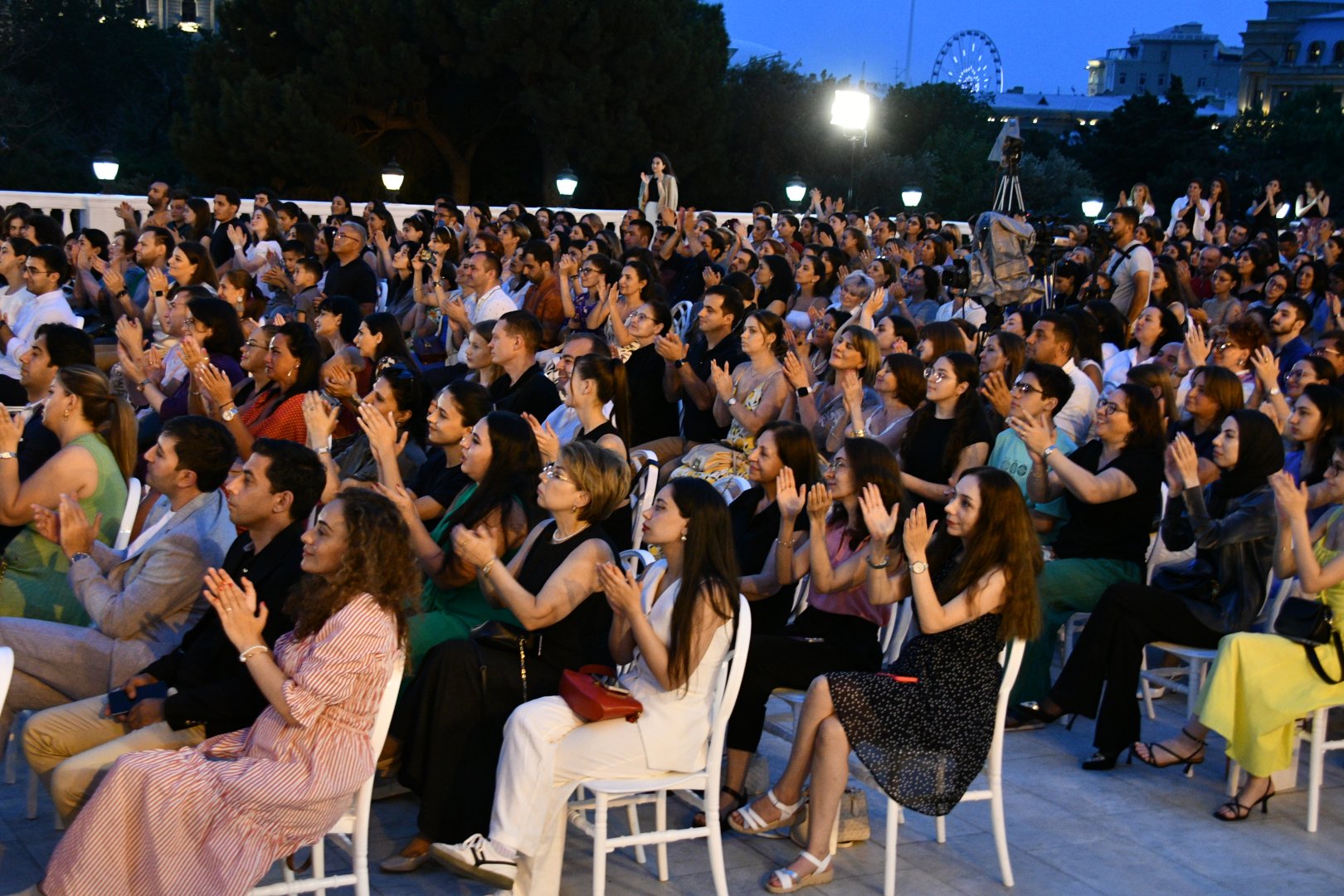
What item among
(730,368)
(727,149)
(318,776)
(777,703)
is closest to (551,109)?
(727,149)

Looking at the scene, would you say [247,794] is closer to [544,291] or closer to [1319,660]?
[1319,660]

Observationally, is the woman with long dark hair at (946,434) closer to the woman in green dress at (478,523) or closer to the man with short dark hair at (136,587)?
the woman in green dress at (478,523)

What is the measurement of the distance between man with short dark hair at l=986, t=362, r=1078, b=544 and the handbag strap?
3.86 feet

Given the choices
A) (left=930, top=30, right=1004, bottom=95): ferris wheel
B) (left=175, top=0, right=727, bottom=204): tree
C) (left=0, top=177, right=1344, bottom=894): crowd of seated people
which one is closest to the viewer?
(left=0, top=177, right=1344, bottom=894): crowd of seated people

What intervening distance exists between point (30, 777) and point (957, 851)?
8.95 ft

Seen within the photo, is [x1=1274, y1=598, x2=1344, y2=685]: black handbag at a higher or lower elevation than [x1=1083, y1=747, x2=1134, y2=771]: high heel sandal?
higher

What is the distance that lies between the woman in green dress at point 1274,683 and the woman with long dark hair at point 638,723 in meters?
1.72

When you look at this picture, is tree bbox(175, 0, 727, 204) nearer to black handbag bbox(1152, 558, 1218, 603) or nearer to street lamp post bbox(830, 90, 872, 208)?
street lamp post bbox(830, 90, 872, 208)

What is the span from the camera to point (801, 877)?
403 cm

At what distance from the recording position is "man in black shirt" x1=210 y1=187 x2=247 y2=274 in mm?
11805

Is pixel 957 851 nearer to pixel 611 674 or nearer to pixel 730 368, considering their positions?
pixel 611 674

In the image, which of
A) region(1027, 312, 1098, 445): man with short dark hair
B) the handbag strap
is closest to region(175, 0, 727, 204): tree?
region(1027, 312, 1098, 445): man with short dark hair

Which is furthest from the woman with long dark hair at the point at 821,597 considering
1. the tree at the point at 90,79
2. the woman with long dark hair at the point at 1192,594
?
the tree at the point at 90,79

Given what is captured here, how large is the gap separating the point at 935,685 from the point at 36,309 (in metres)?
6.01
